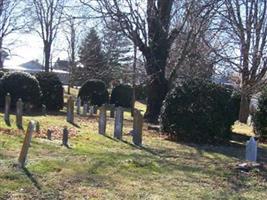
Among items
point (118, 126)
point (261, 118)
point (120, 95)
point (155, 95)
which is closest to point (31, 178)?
point (118, 126)

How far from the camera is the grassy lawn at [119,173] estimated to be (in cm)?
695

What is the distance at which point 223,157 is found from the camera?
1155cm

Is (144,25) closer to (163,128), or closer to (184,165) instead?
(163,128)

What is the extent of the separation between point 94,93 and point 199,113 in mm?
20085

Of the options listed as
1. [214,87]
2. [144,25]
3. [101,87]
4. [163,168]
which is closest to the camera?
[163,168]

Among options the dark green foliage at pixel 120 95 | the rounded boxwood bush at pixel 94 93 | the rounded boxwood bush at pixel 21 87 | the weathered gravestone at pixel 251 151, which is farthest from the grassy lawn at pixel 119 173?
the dark green foliage at pixel 120 95

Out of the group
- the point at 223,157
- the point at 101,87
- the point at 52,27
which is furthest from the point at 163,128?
the point at 52,27

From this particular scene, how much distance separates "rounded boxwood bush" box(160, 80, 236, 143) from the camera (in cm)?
1445

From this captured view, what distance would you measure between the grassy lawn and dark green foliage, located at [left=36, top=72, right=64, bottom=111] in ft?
44.4

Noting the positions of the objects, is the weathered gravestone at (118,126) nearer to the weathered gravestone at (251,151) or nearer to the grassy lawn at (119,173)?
the grassy lawn at (119,173)

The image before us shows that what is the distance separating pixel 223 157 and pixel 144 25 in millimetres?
10514

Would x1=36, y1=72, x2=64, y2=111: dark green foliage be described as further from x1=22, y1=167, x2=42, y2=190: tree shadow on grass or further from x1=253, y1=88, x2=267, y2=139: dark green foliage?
x1=22, y1=167, x2=42, y2=190: tree shadow on grass

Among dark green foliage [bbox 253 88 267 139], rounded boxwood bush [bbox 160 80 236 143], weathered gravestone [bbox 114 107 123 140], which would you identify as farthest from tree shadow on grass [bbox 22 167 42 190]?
dark green foliage [bbox 253 88 267 139]

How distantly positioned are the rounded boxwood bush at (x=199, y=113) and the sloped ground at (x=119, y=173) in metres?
2.22
